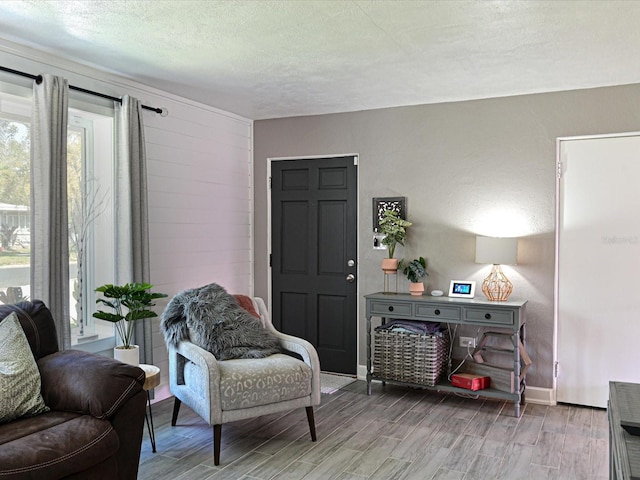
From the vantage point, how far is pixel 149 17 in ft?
9.59

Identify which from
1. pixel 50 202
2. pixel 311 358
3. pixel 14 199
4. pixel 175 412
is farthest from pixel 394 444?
pixel 14 199

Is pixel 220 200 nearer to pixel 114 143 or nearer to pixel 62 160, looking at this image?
pixel 114 143

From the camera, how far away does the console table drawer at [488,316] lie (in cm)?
413

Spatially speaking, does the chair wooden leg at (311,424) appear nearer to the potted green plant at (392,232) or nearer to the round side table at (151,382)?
the round side table at (151,382)

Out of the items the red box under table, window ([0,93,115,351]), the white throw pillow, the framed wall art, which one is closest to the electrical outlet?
the red box under table

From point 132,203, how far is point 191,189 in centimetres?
86

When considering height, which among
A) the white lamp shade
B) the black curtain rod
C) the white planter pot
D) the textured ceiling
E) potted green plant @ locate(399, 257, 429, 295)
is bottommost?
the white planter pot

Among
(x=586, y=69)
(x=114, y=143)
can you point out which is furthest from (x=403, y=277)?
(x=114, y=143)

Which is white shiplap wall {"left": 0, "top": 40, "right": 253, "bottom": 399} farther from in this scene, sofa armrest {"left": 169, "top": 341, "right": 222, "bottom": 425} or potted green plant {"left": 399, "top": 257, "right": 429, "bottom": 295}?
potted green plant {"left": 399, "top": 257, "right": 429, "bottom": 295}

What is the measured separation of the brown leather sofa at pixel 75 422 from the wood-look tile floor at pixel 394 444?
24.7 inches

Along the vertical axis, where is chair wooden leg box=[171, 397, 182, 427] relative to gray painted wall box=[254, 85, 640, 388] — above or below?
below

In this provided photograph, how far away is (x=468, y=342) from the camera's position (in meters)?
4.66

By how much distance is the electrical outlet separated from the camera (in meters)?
4.64

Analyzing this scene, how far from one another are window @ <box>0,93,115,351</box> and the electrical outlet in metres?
2.74
